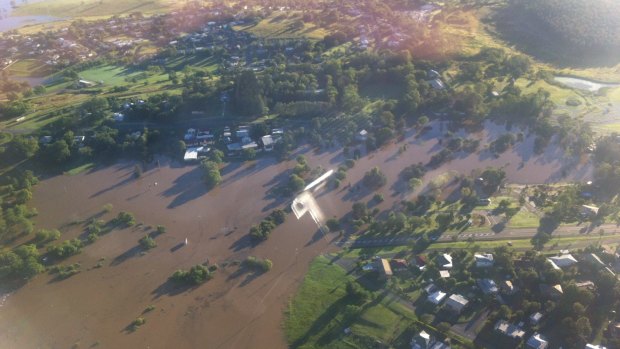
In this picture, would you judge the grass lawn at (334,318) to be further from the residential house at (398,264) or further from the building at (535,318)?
the building at (535,318)

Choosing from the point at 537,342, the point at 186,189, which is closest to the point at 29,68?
the point at 186,189

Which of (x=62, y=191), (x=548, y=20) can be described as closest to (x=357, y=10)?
(x=548, y=20)

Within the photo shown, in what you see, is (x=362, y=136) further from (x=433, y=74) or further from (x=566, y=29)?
(x=566, y=29)

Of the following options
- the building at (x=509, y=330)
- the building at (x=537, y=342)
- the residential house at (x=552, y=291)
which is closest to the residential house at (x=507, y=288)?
the residential house at (x=552, y=291)

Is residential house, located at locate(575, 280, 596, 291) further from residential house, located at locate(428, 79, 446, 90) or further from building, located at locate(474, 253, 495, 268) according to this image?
residential house, located at locate(428, 79, 446, 90)

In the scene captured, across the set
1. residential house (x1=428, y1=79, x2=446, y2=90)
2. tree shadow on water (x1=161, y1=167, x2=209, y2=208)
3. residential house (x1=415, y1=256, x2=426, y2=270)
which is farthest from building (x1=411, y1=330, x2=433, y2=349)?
residential house (x1=428, y1=79, x2=446, y2=90)

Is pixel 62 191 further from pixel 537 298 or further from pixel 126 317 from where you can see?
pixel 537 298

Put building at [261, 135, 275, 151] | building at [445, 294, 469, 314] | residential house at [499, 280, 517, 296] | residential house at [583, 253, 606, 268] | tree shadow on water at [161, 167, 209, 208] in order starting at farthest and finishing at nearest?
building at [261, 135, 275, 151] < tree shadow on water at [161, 167, 209, 208] < residential house at [583, 253, 606, 268] < residential house at [499, 280, 517, 296] < building at [445, 294, 469, 314]
